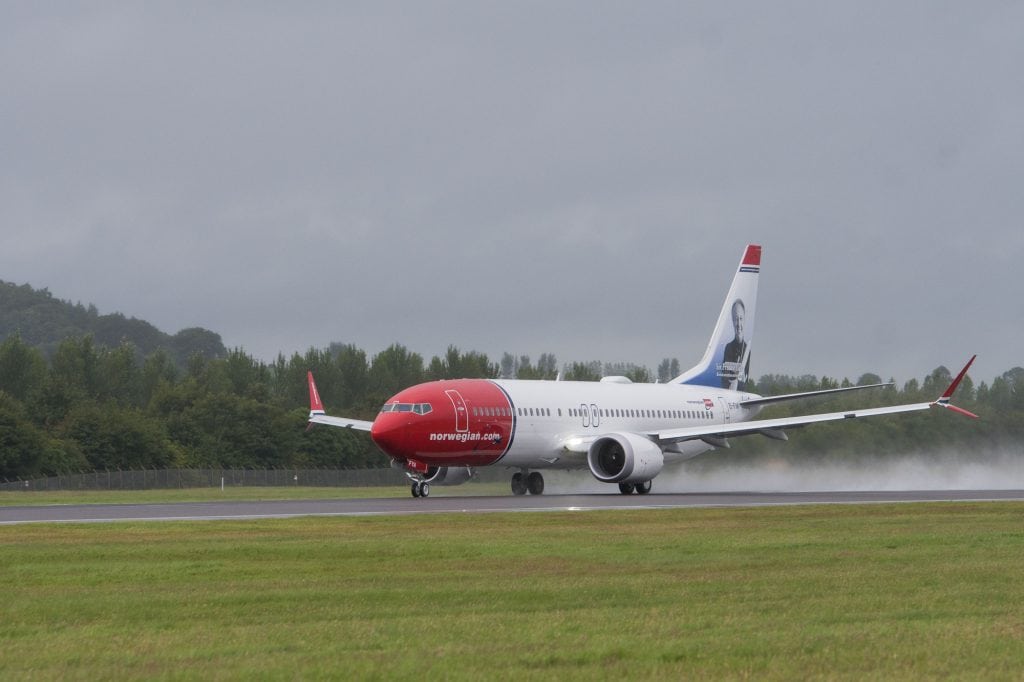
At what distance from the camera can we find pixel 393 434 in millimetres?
50125

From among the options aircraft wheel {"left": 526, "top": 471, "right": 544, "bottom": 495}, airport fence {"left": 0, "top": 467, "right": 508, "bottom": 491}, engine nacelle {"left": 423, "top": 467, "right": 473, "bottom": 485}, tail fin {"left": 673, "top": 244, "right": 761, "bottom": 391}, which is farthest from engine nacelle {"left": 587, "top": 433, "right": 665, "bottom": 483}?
airport fence {"left": 0, "top": 467, "right": 508, "bottom": 491}

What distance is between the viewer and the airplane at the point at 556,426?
51.0 metres

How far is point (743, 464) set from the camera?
7000 centimetres

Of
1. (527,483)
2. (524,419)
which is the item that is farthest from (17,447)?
(524,419)

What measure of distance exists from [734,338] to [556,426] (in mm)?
17400

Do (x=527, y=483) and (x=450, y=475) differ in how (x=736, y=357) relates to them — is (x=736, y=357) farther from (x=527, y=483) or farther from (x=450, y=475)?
(x=450, y=475)

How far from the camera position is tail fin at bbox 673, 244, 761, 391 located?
69188 millimetres

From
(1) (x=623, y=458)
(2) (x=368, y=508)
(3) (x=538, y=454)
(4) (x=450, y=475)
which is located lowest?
(2) (x=368, y=508)

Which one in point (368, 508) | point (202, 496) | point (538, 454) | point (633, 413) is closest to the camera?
point (368, 508)

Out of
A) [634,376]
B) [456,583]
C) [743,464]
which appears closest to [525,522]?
[456,583]

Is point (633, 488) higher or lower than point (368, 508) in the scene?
higher

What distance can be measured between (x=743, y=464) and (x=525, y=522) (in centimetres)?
3749

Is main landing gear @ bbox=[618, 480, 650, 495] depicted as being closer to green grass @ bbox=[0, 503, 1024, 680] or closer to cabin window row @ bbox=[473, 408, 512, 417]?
cabin window row @ bbox=[473, 408, 512, 417]

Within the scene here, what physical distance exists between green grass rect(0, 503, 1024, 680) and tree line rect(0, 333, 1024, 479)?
45.7 metres
